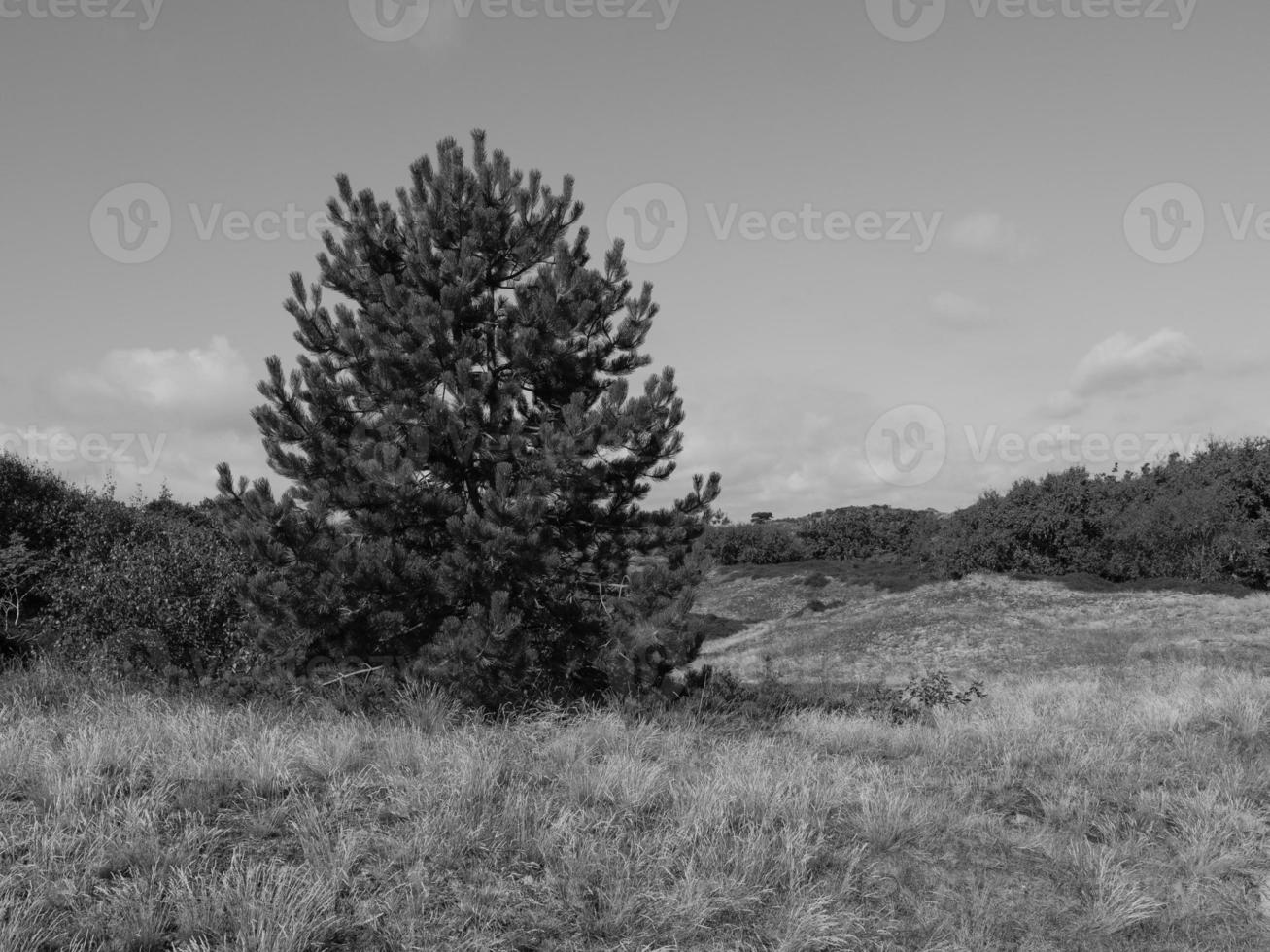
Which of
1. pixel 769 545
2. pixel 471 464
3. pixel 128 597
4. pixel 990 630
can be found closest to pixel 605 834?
pixel 471 464

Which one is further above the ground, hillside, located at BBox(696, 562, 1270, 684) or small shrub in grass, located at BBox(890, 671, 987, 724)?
small shrub in grass, located at BBox(890, 671, 987, 724)

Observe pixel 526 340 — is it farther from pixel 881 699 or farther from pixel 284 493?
pixel 881 699

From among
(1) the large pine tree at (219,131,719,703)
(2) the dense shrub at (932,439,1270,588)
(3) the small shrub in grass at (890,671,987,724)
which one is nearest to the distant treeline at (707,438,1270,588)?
(2) the dense shrub at (932,439,1270,588)

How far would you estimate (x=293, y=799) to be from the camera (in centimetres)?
485

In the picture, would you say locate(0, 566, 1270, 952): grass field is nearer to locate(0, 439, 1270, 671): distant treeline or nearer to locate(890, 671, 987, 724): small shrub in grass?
locate(890, 671, 987, 724): small shrub in grass

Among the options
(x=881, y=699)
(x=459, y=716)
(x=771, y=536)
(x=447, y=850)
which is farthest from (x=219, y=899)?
(x=771, y=536)

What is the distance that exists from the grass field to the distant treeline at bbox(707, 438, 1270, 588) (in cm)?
3152

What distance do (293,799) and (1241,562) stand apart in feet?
131

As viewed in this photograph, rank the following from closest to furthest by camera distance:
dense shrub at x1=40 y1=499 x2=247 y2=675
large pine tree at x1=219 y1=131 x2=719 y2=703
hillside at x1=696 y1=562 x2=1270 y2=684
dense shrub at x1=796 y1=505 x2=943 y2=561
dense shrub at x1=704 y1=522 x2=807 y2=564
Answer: large pine tree at x1=219 y1=131 x2=719 y2=703
dense shrub at x1=40 y1=499 x2=247 y2=675
hillside at x1=696 y1=562 x2=1270 y2=684
dense shrub at x1=704 y1=522 x2=807 y2=564
dense shrub at x1=796 y1=505 x2=943 y2=561

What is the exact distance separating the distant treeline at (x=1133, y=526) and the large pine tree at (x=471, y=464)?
31505 millimetres

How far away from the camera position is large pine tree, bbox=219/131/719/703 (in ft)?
30.7

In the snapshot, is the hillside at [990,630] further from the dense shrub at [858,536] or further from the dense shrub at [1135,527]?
the dense shrub at [858,536]

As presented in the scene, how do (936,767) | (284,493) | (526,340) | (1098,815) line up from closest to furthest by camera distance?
(1098,815), (936,767), (284,493), (526,340)

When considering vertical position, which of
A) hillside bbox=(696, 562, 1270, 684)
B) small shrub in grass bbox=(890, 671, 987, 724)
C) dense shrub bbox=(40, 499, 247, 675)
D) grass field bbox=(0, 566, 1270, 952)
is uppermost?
dense shrub bbox=(40, 499, 247, 675)
